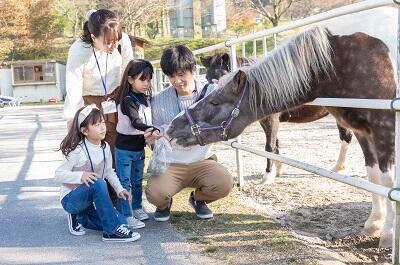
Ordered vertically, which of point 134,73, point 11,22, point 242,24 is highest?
point 11,22

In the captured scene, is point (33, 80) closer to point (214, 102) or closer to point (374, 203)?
point (214, 102)

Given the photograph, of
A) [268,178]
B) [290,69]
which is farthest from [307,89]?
[268,178]

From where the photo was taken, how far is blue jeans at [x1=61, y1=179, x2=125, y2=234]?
326cm

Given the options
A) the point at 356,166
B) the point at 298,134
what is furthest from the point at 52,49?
the point at 356,166

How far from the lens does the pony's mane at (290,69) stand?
3127 millimetres

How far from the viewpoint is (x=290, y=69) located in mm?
3123

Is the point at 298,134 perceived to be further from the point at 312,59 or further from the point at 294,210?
the point at 312,59

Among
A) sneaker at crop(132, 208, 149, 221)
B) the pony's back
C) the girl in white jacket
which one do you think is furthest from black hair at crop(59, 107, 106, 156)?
the pony's back

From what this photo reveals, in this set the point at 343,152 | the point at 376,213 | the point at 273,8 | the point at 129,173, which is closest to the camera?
the point at 376,213

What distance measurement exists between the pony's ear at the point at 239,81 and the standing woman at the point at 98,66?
39.5 inches

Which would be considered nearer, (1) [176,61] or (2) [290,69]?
(2) [290,69]

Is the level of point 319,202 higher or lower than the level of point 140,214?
lower

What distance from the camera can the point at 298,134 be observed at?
367 inches

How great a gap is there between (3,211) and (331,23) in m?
3.00
